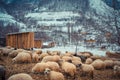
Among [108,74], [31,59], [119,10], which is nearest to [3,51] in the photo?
[31,59]

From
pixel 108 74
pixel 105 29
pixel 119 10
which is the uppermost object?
pixel 119 10

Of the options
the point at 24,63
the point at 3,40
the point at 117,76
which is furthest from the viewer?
the point at 3,40

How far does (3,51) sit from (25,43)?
9.54 m

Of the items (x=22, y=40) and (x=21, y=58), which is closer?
(x=21, y=58)

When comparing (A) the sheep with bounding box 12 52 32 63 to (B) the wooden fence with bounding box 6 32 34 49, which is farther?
(B) the wooden fence with bounding box 6 32 34 49

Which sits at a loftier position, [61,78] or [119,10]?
[119,10]

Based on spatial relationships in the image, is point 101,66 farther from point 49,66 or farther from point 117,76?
point 49,66

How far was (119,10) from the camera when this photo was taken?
39.8 ft

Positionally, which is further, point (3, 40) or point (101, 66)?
point (3, 40)

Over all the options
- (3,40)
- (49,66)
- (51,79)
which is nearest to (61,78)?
(51,79)

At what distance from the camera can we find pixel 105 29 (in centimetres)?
1287

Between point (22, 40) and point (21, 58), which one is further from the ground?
point (22, 40)

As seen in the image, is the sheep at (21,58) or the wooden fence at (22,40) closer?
the sheep at (21,58)

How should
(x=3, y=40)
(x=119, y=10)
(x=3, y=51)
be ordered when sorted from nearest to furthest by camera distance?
(x=119, y=10)
(x=3, y=51)
(x=3, y=40)
